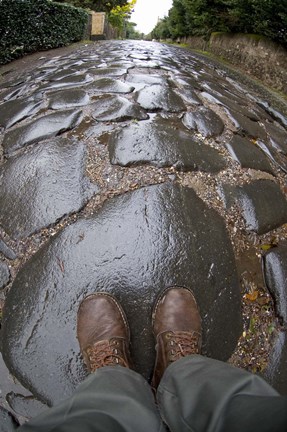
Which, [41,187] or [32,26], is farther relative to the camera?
[32,26]

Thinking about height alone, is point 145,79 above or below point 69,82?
above

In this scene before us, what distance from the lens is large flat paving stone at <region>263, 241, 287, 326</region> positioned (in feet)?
6.11

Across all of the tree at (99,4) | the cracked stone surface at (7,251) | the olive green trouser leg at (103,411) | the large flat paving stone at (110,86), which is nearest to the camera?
the olive green trouser leg at (103,411)

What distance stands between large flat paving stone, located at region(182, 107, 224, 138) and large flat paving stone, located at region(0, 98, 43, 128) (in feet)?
4.54

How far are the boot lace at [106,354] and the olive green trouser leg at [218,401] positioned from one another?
0.88 ft

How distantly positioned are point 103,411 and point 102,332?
24.9 inches

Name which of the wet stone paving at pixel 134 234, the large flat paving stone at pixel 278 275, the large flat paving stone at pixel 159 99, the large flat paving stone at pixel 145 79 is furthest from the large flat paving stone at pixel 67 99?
the large flat paving stone at pixel 278 275

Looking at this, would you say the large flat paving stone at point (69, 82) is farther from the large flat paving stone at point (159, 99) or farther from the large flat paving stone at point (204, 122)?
the large flat paving stone at point (204, 122)

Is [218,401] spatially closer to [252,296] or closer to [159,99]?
[252,296]

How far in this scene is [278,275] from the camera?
1.96 meters

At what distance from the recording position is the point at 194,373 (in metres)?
1.31

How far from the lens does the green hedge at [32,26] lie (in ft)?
20.1

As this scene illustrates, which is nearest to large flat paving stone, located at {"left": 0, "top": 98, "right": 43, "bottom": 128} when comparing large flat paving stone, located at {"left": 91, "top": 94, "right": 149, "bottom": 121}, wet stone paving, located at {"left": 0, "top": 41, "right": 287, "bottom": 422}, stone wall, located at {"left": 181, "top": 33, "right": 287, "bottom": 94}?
wet stone paving, located at {"left": 0, "top": 41, "right": 287, "bottom": 422}

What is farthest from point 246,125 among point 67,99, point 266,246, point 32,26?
point 32,26
